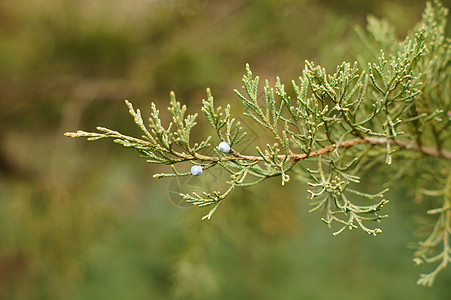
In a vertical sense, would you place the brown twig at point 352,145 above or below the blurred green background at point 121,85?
below

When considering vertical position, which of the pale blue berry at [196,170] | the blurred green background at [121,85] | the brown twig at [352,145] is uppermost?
the blurred green background at [121,85]

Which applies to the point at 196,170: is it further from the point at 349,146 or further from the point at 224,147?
the point at 349,146

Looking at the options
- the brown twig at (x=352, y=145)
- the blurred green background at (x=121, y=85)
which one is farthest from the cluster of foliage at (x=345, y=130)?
the blurred green background at (x=121, y=85)

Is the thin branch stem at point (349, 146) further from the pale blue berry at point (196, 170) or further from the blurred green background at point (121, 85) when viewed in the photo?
the blurred green background at point (121, 85)

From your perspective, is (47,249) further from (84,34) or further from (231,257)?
(231,257)

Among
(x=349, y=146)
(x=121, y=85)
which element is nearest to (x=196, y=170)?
(x=349, y=146)

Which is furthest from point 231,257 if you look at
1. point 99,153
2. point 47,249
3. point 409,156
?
point 409,156

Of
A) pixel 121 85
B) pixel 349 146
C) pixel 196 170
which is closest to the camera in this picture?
pixel 196 170

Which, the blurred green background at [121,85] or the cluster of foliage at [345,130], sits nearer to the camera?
the cluster of foliage at [345,130]
